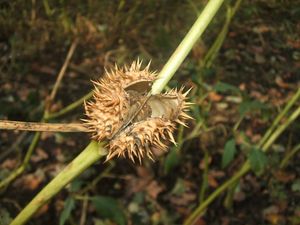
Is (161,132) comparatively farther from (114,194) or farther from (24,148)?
(24,148)

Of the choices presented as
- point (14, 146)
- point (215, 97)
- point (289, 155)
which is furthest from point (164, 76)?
point (215, 97)

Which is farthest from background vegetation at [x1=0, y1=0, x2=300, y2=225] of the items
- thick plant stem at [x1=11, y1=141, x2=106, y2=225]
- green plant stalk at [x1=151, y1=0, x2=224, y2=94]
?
green plant stalk at [x1=151, y1=0, x2=224, y2=94]

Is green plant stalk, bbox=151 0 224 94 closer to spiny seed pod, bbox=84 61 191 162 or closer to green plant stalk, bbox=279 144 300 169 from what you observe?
spiny seed pod, bbox=84 61 191 162

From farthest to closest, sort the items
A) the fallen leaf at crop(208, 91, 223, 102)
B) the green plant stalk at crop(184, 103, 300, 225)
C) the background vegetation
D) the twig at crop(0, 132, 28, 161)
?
the fallen leaf at crop(208, 91, 223, 102) → the twig at crop(0, 132, 28, 161) → the background vegetation → the green plant stalk at crop(184, 103, 300, 225)

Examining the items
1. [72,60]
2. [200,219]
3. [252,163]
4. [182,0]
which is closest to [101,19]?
[72,60]

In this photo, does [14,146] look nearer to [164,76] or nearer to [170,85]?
[170,85]
